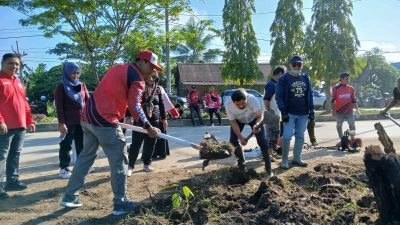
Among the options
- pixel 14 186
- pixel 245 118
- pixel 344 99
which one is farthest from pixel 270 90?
pixel 14 186

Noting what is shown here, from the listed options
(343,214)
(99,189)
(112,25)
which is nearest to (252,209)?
(343,214)

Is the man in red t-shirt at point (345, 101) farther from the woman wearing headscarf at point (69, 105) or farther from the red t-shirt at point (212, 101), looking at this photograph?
the red t-shirt at point (212, 101)

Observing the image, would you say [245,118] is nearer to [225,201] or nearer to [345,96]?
[225,201]

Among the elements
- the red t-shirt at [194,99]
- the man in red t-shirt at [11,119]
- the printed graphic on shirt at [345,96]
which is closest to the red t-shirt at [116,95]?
the man in red t-shirt at [11,119]

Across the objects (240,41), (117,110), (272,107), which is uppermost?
(240,41)

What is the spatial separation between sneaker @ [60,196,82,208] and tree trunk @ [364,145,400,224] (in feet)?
10.4

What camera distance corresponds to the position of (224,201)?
4.41 m

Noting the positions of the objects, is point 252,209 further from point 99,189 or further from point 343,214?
point 99,189

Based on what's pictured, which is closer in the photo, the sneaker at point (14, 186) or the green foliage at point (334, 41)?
the sneaker at point (14, 186)

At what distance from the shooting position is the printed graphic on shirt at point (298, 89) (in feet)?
22.0

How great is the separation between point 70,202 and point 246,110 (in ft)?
9.31

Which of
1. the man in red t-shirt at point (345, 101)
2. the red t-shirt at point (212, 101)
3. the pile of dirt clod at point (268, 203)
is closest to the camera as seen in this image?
the pile of dirt clod at point (268, 203)

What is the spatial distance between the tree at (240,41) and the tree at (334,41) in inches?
150

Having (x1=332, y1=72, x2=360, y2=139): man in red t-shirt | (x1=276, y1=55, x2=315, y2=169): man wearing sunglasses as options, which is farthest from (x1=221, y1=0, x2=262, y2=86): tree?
(x1=276, y1=55, x2=315, y2=169): man wearing sunglasses
